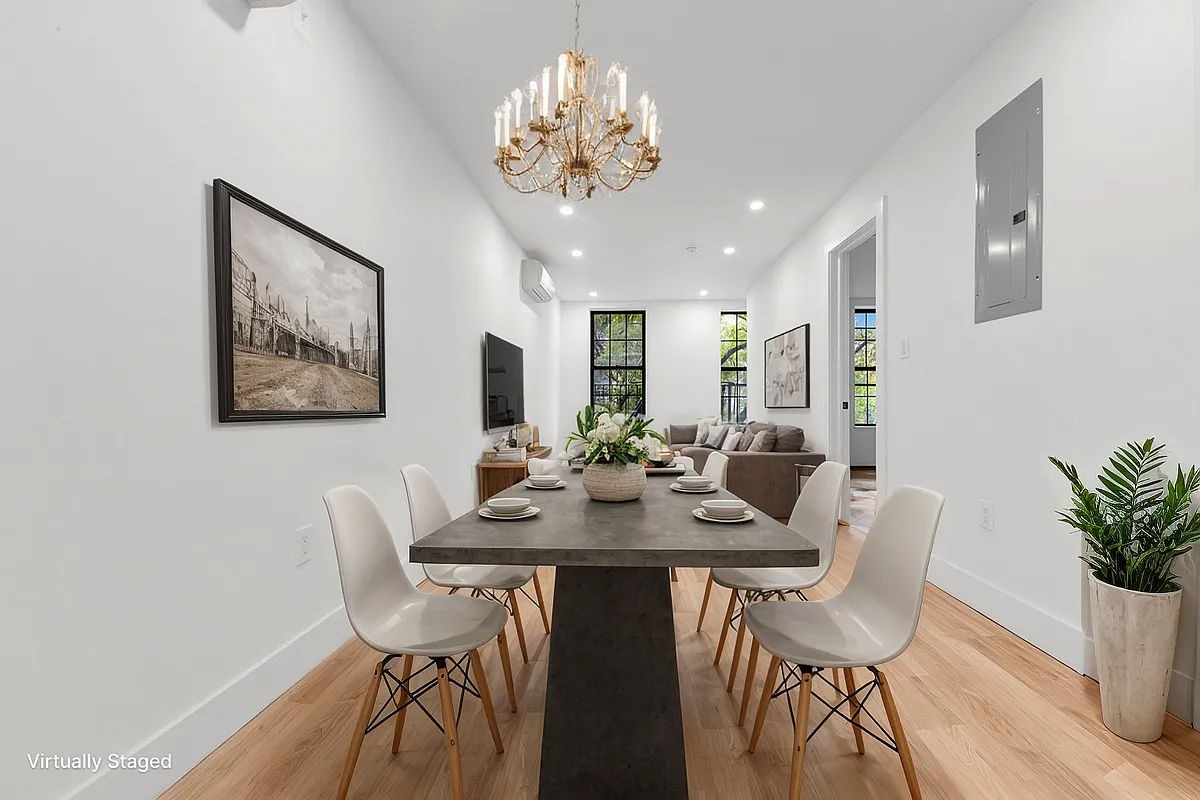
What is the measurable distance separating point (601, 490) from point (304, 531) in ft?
4.02

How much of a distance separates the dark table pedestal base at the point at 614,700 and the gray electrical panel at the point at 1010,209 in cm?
223

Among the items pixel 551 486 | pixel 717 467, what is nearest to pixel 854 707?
pixel 551 486

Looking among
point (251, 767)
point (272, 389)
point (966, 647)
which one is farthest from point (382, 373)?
point (966, 647)

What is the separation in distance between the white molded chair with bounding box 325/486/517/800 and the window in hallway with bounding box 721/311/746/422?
27.9 feet

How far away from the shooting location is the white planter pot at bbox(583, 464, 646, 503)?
6.18 feet

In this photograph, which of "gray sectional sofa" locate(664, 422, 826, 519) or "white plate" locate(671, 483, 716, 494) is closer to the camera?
"white plate" locate(671, 483, 716, 494)

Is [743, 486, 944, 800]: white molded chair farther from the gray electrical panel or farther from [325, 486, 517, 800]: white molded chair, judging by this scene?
the gray electrical panel

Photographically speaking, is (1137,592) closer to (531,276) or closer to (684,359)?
(531,276)

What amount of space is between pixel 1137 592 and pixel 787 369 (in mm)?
4791

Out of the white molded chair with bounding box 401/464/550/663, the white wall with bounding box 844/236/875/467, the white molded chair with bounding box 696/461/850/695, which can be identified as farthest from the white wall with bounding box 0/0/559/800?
the white wall with bounding box 844/236/875/467

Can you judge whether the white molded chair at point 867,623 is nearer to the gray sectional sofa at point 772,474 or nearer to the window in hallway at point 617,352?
the gray sectional sofa at point 772,474

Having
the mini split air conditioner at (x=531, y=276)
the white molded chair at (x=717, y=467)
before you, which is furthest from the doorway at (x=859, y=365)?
the mini split air conditioner at (x=531, y=276)

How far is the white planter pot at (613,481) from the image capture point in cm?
188

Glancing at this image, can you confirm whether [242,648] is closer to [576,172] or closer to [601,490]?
[601,490]
